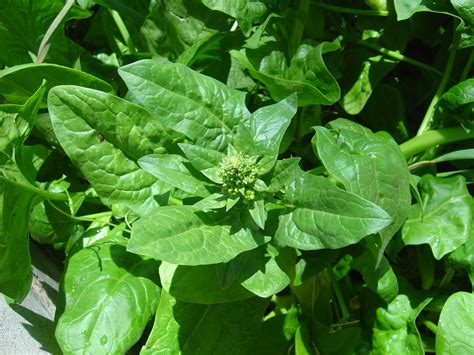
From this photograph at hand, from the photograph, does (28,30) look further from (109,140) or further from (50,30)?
(109,140)

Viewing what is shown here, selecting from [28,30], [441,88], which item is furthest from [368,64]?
[28,30]

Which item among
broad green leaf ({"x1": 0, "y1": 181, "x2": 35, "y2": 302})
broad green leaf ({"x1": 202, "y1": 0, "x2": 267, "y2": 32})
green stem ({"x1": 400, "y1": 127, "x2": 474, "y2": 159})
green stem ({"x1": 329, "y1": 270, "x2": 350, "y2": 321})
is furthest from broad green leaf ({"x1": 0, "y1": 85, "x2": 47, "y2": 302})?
green stem ({"x1": 400, "y1": 127, "x2": 474, "y2": 159})

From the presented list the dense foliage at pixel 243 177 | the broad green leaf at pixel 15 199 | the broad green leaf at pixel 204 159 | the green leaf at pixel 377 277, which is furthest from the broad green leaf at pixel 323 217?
the broad green leaf at pixel 15 199

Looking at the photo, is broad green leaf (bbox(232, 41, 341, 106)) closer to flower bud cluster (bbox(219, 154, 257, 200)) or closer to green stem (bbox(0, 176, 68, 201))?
flower bud cluster (bbox(219, 154, 257, 200))

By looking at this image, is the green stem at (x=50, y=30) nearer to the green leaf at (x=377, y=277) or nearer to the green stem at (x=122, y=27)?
the green stem at (x=122, y=27)

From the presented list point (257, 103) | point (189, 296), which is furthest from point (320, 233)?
point (257, 103)

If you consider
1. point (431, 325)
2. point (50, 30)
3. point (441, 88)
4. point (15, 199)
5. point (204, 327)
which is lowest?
point (431, 325)
